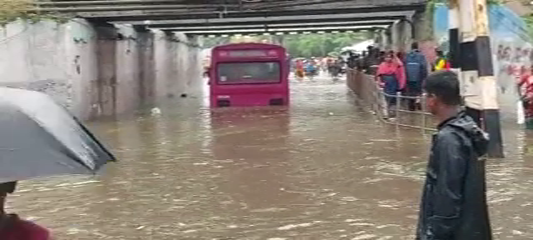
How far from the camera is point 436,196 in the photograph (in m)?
4.20

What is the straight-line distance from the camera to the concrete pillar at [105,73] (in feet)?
79.5

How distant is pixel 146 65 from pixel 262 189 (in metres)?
22.3

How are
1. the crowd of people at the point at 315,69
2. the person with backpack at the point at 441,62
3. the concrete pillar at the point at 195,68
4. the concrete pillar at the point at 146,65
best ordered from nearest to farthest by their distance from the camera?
the person with backpack at the point at 441,62 < the concrete pillar at the point at 146,65 < the concrete pillar at the point at 195,68 < the crowd of people at the point at 315,69

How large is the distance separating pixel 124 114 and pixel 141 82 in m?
5.79

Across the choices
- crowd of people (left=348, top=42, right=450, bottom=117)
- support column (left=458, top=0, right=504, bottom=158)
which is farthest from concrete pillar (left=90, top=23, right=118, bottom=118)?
support column (left=458, top=0, right=504, bottom=158)

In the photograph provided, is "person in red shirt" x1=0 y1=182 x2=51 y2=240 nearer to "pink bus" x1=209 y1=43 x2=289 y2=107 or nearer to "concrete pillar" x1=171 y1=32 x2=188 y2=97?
"pink bus" x1=209 y1=43 x2=289 y2=107

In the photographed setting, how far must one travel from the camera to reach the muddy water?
830 cm

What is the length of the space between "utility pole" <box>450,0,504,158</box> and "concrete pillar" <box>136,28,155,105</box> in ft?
62.8

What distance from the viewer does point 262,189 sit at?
1051cm

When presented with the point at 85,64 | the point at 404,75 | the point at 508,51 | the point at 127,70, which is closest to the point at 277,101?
the point at 127,70

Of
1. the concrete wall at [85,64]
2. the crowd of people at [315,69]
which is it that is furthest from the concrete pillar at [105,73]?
the crowd of people at [315,69]

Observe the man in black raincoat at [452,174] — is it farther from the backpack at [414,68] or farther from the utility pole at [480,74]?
the backpack at [414,68]

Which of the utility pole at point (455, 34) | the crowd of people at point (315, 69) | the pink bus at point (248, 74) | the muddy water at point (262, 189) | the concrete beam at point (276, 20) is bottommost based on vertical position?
the crowd of people at point (315, 69)

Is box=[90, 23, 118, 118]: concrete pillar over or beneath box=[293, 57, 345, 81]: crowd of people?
over
